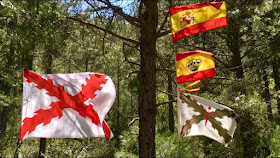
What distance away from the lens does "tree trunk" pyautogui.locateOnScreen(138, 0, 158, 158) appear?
529cm

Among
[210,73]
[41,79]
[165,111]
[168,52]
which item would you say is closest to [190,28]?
[210,73]

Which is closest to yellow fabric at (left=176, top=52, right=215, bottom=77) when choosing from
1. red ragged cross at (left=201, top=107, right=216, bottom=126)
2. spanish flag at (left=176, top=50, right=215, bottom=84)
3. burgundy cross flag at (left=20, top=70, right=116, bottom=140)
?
spanish flag at (left=176, top=50, right=215, bottom=84)

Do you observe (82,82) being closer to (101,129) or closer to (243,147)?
(101,129)

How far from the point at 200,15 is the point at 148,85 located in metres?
1.51

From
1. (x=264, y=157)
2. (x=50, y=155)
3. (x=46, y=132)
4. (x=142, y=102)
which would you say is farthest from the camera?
(x=50, y=155)

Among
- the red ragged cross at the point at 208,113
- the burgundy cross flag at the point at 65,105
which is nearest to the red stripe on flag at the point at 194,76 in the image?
the red ragged cross at the point at 208,113

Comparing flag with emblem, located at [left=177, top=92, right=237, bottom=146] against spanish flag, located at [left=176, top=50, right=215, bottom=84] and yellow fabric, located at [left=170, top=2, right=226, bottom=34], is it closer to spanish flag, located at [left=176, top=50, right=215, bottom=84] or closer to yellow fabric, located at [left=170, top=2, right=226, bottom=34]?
spanish flag, located at [left=176, top=50, right=215, bottom=84]

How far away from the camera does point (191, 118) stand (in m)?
4.57

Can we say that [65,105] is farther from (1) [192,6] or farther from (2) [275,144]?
(2) [275,144]

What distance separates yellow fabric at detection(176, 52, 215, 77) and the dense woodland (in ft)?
1.44

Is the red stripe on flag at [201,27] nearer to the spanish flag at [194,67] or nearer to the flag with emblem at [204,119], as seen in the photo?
the spanish flag at [194,67]

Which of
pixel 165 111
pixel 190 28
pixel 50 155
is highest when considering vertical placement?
pixel 190 28

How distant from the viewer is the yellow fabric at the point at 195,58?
4469 millimetres

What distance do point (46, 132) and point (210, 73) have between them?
2435 millimetres
